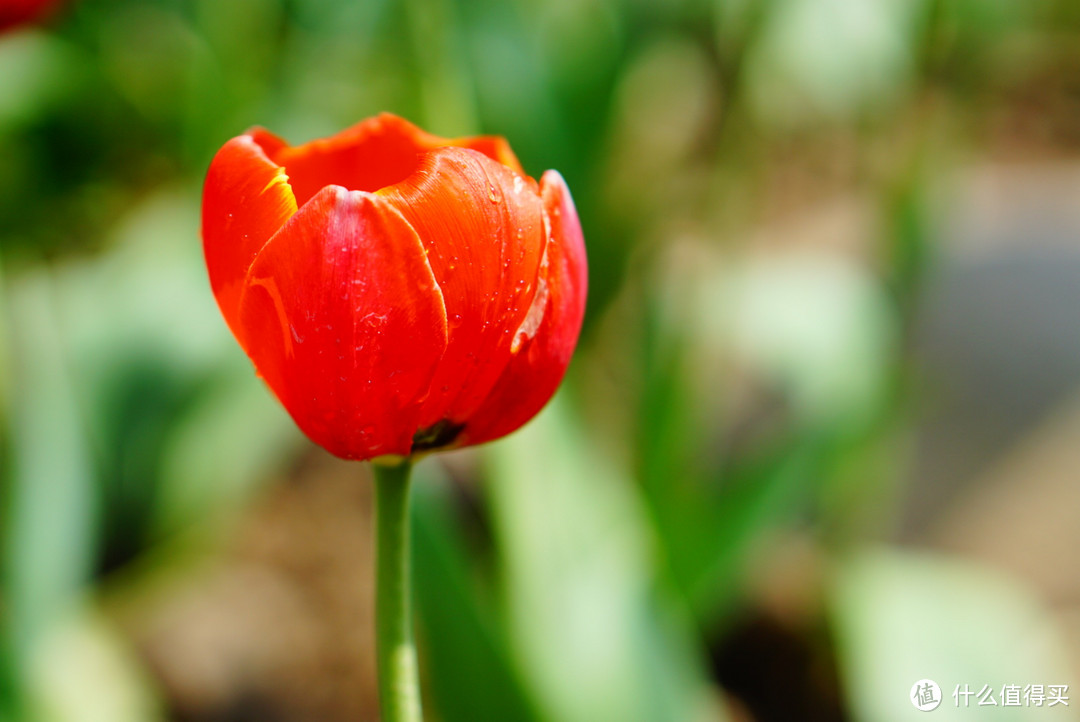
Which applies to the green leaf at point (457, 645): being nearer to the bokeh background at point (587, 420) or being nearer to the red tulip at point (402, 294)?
the bokeh background at point (587, 420)

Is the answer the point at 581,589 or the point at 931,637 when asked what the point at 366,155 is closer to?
the point at 581,589

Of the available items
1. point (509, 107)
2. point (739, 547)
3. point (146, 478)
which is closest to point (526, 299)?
point (739, 547)

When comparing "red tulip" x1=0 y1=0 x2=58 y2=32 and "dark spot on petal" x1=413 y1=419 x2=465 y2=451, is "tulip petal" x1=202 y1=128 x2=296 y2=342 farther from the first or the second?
"red tulip" x1=0 y1=0 x2=58 y2=32

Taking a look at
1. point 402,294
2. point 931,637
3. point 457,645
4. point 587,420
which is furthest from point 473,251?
point 587,420

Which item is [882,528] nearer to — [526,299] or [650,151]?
[650,151]

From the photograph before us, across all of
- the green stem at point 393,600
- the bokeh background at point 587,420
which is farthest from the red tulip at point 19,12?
the green stem at point 393,600

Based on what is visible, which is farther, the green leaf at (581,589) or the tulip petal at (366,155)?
the green leaf at (581,589)
